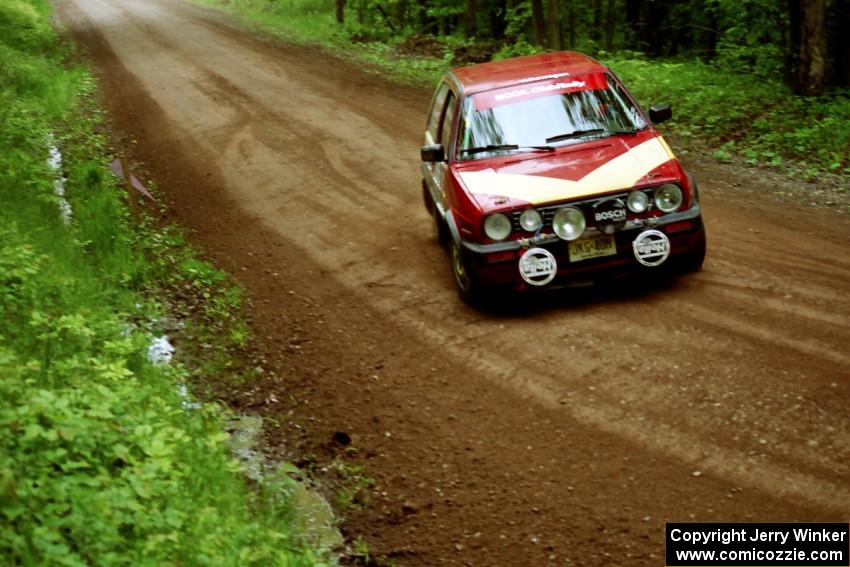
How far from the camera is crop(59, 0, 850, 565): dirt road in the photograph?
16.5ft

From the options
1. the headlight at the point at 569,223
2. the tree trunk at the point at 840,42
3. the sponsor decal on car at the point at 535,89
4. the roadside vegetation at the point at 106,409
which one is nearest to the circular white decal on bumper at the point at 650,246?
the headlight at the point at 569,223

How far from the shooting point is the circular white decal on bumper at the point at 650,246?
745 centimetres

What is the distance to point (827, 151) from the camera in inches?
457

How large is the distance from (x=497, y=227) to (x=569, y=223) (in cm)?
57

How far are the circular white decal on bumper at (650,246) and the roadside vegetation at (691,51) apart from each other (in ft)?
14.4

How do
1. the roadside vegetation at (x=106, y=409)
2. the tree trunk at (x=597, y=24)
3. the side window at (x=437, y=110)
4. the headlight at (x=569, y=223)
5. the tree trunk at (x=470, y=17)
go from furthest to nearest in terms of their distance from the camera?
1. the tree trunk at (x=597, y=24)
2. the tree trunk at (x=470, y=17)
3. the side window at (x=437, y=110)
4. the headlight at (x=569, y=223)
5. the roadside vegetation at (x=106, y=409)

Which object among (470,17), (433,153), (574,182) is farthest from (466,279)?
(470,17)

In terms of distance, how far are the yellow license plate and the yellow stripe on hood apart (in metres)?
0.36

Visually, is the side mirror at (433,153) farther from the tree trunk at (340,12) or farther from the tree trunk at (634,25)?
the tree trunk at (340,12)

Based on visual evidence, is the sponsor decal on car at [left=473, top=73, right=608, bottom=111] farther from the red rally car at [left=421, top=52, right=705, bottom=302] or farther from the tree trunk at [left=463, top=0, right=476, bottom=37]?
the tree trunk at [left=463, top=0, right=476, bottom=37]

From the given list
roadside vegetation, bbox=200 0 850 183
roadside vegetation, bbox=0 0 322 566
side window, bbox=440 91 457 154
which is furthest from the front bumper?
roadside vegetation, bbox=200 0 850 183

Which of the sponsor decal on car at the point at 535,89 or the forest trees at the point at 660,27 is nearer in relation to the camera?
the sponsor decal on car at the point at 535,89

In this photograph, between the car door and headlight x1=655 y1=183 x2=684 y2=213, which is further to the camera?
the car door

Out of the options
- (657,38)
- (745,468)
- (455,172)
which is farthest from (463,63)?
(745,468)
